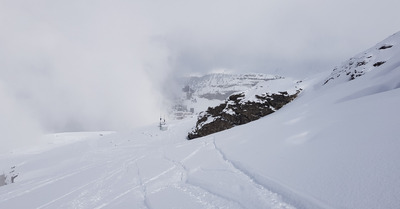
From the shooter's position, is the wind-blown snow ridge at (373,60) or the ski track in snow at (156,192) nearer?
the ski track in snow at (156,192)

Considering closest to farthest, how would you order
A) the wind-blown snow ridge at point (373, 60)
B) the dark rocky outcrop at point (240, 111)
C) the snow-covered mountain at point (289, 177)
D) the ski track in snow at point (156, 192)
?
the snow-covered mountain at point (289, 177) < the ski track in snow at point (156, 192) < the wind-blown snow ridge at point (373, 60) < the dark rocky outcrop at point (240, 111)

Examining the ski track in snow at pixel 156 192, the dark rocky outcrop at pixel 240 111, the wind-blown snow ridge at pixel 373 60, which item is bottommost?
the ski track in snow at pixel 156 192

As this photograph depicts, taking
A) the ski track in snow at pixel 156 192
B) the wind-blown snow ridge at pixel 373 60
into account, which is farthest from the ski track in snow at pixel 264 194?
the wind-blown snow ridge at pixel 373 60

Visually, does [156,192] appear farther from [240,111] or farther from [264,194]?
[240,111]

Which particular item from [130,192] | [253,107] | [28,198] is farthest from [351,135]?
[253,107]

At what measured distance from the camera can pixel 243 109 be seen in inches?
1462

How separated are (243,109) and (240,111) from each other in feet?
1.99

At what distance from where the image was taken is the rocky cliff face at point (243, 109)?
118ft

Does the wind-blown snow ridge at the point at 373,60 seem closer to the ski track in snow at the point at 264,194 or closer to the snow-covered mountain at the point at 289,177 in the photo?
the snow-covered mountain at the point at 289,177

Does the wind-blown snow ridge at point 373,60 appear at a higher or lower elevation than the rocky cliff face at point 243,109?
higher

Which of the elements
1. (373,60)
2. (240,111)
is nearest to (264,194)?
(373,60)

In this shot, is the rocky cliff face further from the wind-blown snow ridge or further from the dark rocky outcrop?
the wind-blown snow ridge

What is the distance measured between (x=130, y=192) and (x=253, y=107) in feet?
103

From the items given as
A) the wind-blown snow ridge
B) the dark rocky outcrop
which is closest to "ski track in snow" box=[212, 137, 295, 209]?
the wind-blown snow ridge
